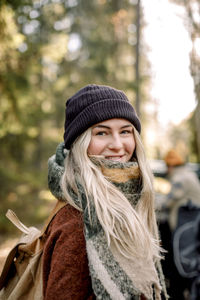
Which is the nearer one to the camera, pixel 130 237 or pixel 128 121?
pixel 130 237

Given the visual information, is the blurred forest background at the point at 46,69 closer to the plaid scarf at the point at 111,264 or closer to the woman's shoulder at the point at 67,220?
the plaid scarf at the point at 111,264

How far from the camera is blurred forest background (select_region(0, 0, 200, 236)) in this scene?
6.06 meters

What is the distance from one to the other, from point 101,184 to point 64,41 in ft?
22.8

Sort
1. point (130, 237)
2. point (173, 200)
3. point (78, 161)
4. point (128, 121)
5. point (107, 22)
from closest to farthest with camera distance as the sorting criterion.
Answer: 1. point (130, 237)
2. point (78, 161)
3. point (128, 121)
4. point (173, 200)
5. point (107, 22)

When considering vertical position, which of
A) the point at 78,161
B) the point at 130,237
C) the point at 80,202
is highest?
the point at 78,161

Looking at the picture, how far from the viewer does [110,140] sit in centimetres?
168

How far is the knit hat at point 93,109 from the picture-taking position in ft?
5.47

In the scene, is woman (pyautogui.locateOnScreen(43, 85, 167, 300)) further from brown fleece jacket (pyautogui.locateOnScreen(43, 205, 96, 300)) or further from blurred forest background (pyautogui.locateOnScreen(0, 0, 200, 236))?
blurred forest background (pyautogui.locateOnScreen(0, 0, 200, 236))

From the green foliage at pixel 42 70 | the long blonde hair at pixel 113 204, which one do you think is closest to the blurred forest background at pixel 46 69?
the green foliage at pixel 42 70

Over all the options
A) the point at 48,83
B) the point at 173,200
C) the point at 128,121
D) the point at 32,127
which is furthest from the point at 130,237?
the point at 48,83

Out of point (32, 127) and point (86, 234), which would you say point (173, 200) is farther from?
point (32, 127)

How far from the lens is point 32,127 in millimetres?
7941

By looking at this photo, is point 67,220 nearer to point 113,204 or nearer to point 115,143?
point 113,204

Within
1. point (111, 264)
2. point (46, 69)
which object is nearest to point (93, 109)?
point (111, 264)
